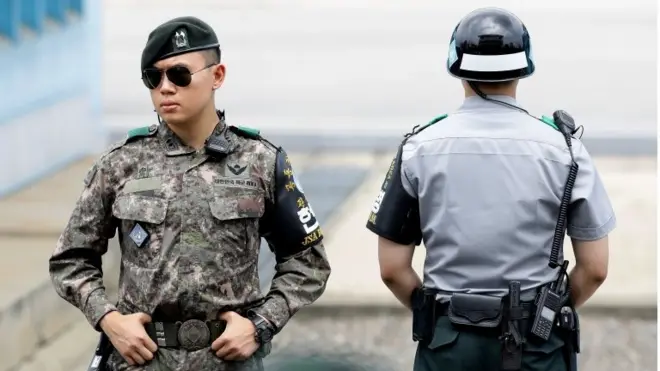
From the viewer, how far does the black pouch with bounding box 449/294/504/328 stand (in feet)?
11.7

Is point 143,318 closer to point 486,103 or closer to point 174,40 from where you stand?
point 174,40

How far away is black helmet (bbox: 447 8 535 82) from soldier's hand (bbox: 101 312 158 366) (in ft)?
3.27

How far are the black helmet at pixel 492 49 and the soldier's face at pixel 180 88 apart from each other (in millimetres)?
650

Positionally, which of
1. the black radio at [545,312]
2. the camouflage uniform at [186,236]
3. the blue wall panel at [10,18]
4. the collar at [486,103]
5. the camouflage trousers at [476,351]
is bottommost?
the blue wall panel at [10,18]

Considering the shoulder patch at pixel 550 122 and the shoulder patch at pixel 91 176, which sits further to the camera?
the shoulder patch at pixel 550 122

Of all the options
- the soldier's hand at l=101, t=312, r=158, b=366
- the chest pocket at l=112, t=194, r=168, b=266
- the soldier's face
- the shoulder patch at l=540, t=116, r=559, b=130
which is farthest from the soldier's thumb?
the shoulder patch at l=540, t=116, r=559, b=130

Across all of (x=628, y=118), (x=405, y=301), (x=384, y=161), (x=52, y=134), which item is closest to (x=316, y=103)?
(x=628, y=118)

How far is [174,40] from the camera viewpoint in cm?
345

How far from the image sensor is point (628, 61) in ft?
55.7

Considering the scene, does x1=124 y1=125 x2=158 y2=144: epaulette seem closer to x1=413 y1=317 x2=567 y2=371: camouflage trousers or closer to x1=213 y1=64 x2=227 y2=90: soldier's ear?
x1=213 y1=64 x2=227 y2=90: soldier's ear

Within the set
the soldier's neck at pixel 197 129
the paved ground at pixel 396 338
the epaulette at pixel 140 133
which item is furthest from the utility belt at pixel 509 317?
the paved ground at pixel 396 338

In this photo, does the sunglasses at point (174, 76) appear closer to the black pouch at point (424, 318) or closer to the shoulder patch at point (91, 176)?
the shoulder patch at point (91, 176)

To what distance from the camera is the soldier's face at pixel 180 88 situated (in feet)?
11.3

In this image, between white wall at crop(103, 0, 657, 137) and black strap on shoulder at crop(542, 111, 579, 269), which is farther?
white wall at crop(103, 0, 657, 137)
